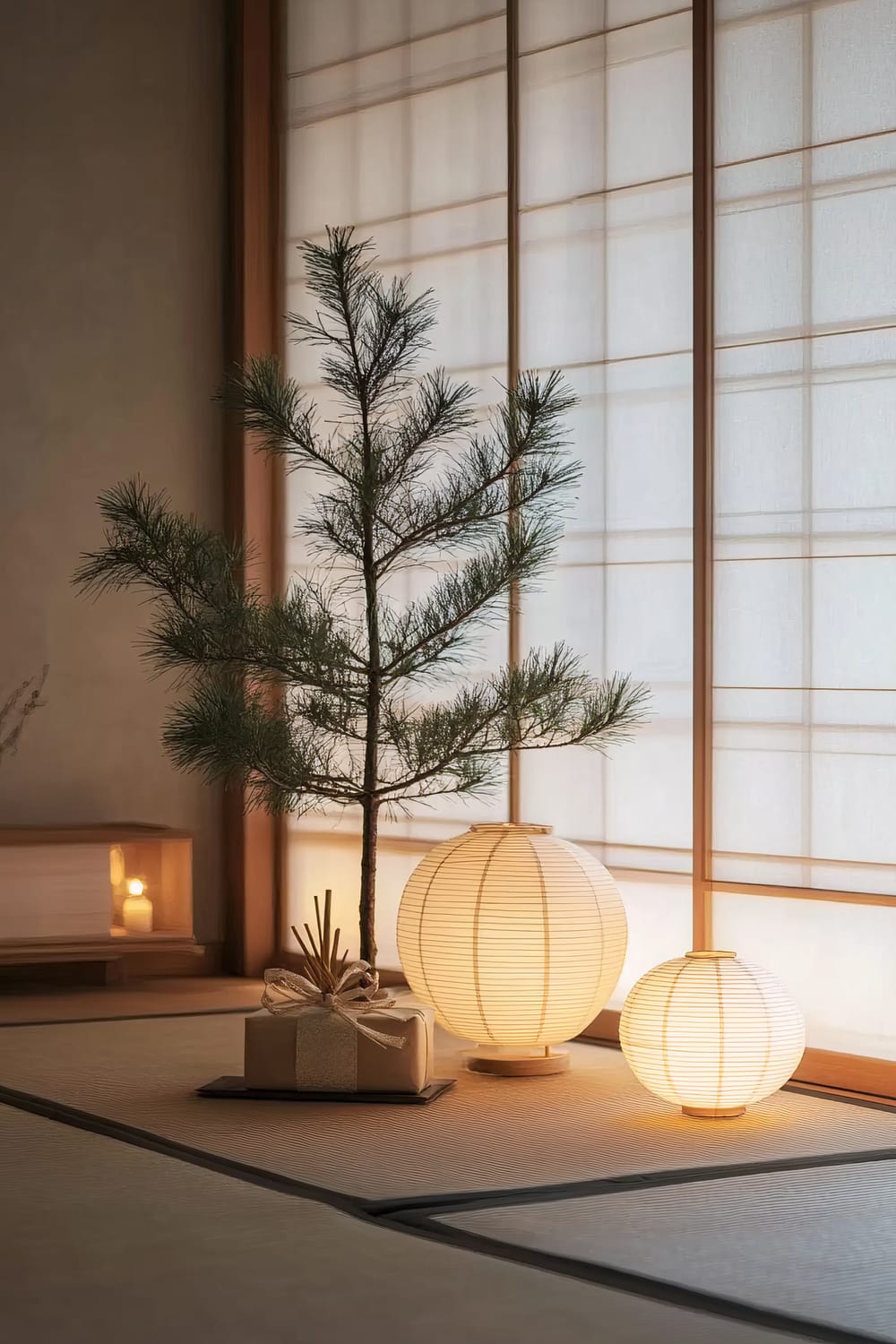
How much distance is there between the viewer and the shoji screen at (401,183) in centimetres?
418

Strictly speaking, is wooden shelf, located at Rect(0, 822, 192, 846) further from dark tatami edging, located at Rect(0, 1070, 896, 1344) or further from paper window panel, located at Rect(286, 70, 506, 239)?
paper window panel, located at Rect(286, 70, 506, 239)

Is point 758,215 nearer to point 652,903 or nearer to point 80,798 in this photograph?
point 652,903

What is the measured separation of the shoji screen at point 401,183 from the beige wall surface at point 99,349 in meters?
0.28

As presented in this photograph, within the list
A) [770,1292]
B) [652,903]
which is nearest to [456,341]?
[652,903]

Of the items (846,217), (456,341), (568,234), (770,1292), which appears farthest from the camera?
(456,341)

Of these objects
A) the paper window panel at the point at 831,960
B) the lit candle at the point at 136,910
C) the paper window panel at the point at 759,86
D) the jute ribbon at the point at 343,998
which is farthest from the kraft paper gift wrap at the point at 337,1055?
the paper window panel at the point at 759,86

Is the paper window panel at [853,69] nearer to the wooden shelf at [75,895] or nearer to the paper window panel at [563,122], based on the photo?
the paper window panel at [563,122]

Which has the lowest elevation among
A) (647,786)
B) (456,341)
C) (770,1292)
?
(770,1292)

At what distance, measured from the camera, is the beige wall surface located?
4590 millimetres

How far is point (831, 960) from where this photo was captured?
10.8 feet

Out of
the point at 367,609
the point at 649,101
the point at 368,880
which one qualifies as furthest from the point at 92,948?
the point at 649,101

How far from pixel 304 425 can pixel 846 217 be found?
1.19 metres

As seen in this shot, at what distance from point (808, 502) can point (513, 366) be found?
965 millimetres

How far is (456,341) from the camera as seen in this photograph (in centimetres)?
424
